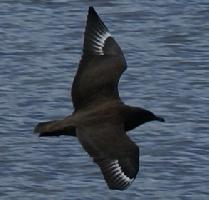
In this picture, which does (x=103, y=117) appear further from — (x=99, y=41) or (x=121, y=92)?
(x=121, y=92)

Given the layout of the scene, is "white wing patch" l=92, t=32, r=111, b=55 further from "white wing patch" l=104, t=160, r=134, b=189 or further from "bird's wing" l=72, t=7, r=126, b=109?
"white wing patch" l=104, t=160, r=134, b=189

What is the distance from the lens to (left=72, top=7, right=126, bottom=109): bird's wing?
13438mm

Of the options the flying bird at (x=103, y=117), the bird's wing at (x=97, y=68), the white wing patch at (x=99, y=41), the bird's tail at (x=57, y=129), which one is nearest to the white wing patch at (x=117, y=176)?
the flying bird at (x=103, y=117)

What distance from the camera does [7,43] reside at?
22.2 metres

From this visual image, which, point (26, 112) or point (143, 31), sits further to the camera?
point (143, 31)

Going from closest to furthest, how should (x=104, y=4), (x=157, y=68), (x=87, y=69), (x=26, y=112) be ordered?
(x=87, y=69)
(x=26, y=112)
(x=157, y=68)
(x=104, y=4)

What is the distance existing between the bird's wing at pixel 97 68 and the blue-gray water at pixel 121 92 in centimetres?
300

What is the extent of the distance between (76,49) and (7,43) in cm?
98

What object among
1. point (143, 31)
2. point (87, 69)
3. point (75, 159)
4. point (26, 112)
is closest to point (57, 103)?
point (26, 112)

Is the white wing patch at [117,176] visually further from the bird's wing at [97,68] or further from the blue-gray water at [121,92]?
the blue-gray water at [121,92]

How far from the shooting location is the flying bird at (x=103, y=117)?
1232 centimetres

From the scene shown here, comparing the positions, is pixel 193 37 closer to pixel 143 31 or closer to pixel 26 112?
pixel 143 31

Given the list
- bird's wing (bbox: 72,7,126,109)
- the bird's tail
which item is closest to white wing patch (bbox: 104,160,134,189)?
the bird's tail

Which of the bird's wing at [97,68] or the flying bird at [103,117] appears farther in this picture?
the bird's wing at [97,68]
